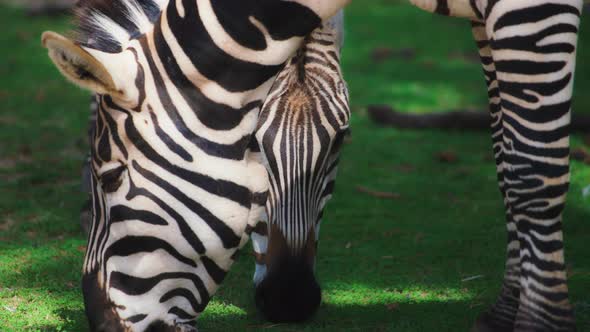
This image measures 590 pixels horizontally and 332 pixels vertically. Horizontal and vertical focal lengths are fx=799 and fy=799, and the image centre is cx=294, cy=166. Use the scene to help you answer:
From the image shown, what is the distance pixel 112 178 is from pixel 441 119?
602 cm

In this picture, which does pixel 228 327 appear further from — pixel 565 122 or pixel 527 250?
pixel 565 122

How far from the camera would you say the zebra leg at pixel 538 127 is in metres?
Answer: 3.02

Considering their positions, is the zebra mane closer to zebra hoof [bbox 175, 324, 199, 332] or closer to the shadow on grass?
zebra hoof [bbox 175, 324, 199, 332]

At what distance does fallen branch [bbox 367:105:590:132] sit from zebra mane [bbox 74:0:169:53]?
563 centimetres

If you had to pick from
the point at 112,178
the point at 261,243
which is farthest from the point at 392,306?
the point at 112,178

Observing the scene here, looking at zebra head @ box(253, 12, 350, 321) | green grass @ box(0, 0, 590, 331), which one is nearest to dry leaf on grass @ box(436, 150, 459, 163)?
green grass @ box(0, 0, 590, 331)

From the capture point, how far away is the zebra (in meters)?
3.03

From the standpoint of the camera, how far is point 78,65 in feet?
8.88

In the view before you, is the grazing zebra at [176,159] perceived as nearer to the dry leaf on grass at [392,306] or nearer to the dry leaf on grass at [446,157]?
the dry leaf on grass at [392,306]

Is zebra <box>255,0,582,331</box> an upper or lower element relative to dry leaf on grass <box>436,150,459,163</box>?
upper

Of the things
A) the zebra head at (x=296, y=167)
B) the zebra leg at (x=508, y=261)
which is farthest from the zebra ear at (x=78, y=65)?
the zebra leg at (x=508, y=261)

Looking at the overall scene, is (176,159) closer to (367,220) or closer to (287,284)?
(287,284)

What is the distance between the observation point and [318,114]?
3799mm

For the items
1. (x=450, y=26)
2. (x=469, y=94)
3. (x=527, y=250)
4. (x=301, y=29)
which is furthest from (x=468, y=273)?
(x=450, y=26)
